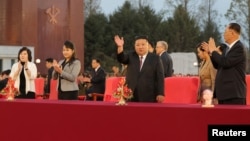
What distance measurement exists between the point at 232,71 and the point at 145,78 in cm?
97

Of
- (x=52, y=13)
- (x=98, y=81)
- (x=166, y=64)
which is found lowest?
(x=98, y=81)

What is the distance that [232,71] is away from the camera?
5.43 m

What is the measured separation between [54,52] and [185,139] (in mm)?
18726

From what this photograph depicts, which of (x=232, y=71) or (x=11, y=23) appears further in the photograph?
(x=11, y=23)

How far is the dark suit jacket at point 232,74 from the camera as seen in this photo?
535 cm

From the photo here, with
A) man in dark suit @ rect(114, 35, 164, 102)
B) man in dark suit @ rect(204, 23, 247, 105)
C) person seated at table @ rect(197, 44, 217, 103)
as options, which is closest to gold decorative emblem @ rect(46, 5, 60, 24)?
person seated at table @ rect(197, 44, 217, 103)

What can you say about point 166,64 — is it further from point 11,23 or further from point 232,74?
point 11,23

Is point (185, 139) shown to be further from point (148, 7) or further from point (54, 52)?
point (148, 7)

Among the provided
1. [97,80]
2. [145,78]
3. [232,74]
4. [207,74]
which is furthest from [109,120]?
[97,80]

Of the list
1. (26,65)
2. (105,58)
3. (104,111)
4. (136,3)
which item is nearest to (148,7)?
(136,3)

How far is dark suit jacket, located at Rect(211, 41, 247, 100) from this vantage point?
5348mm

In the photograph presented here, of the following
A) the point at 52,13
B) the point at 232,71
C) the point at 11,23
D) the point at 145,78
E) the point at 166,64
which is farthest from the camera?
the point at 52,13

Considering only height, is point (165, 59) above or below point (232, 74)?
above

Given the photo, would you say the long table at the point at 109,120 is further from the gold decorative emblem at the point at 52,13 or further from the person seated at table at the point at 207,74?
the gold decorative emblem at the point at 52,13
